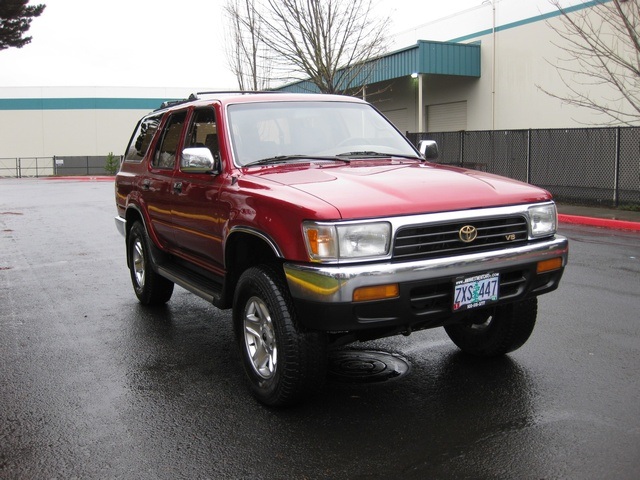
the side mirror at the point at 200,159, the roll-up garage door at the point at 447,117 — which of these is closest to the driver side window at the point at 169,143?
the side mirror at the point at 200,159

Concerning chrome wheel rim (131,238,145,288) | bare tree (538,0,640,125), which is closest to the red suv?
chrome wheel rim (131,238,145,288)

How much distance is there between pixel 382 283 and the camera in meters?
3.61

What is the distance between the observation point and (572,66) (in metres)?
18.6

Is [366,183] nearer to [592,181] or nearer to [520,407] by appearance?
[520,407]

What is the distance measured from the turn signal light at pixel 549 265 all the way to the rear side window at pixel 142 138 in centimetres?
402

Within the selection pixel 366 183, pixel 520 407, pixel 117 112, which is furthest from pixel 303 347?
pixel 117 112

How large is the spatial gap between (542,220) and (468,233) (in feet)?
2.20

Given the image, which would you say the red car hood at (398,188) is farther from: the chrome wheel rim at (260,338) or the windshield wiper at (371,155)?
the chrome wheel rim at (260,338)

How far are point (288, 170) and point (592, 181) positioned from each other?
526 inches

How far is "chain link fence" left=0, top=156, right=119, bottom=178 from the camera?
46812 mm

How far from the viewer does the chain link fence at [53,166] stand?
46.8m

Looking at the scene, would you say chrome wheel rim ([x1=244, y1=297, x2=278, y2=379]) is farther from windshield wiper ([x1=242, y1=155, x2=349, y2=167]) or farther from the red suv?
windshield wiper ([x1=242, y1=155, x2=349, y2=167])

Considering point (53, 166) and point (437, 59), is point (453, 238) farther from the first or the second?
point (53, 166)

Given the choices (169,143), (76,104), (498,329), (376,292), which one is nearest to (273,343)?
(376,292)
